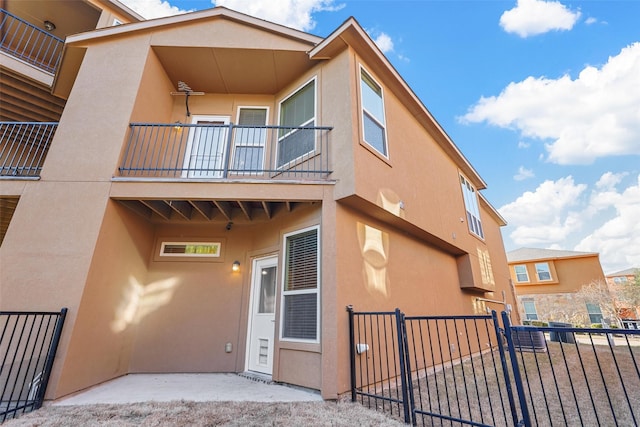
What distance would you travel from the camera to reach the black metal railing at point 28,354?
10.7 feet

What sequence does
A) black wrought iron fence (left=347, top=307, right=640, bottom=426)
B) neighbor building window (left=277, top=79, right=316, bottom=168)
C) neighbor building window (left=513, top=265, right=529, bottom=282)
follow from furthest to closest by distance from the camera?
1. neighbor building window (left=513, top=265, right=529, bottom=282)
2. neighbor building window (left=277, top=79, right=316, bottom=168)
3. black wrought iron fence (left=347, top=307, right=640, bottom=426)

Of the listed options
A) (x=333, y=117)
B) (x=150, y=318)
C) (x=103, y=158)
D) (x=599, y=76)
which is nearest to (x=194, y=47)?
(x=103, y=158)

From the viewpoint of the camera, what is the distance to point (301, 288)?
4324mm

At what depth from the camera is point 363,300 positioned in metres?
4.25

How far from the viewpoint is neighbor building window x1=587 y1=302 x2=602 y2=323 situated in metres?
17.1

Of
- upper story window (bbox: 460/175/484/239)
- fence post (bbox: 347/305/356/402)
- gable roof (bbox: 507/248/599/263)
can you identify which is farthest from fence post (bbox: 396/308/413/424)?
gable roof (bbox: 507/248/599/263)

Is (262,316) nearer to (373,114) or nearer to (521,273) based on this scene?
(373,114)

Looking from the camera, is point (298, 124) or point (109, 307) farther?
point (298, 124)

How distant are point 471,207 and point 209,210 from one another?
8.67 metres

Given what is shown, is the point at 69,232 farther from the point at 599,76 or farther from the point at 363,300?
the point at 599,76

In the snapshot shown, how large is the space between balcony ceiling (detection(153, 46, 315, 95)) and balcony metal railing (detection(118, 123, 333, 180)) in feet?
3.72

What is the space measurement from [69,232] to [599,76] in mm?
19906

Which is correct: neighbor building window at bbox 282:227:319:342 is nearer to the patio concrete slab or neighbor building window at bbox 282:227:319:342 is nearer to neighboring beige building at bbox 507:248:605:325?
the patio concrete slab

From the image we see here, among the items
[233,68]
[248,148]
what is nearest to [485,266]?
[248,148]
